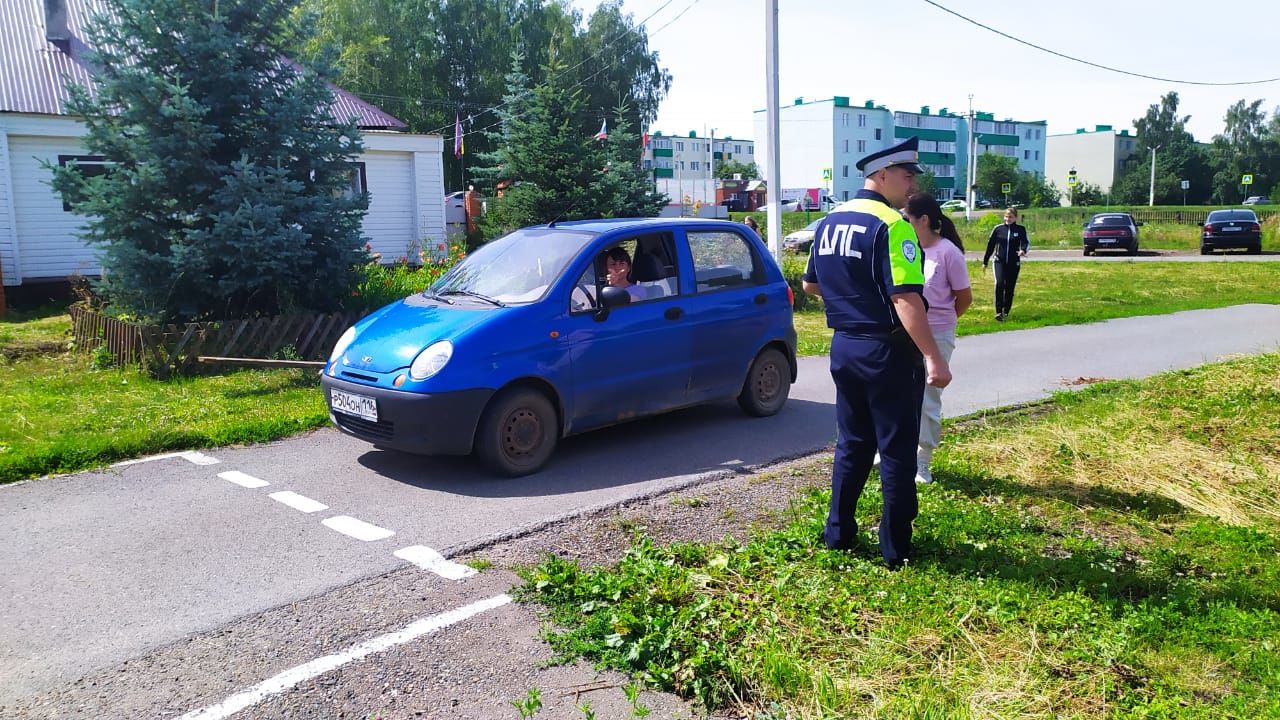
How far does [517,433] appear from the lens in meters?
6.45

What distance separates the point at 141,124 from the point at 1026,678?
36.1 ft

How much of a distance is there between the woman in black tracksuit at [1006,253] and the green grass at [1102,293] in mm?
→ 350

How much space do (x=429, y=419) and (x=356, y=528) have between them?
905 mm

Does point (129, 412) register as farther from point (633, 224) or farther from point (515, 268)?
point (633, 224)

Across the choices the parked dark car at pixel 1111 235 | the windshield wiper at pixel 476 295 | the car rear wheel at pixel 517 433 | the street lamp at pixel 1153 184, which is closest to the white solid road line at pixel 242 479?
the car rear wheel at pixel 517 433

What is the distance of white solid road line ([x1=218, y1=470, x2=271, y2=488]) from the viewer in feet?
20.9

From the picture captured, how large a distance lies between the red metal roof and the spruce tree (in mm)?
6928

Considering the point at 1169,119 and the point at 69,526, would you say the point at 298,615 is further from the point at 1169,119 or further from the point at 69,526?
the point at 1169,119

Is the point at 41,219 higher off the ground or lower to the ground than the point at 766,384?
higher

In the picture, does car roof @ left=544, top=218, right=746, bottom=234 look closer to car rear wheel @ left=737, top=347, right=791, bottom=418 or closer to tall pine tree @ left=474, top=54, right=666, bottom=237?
car rear wheel @ left=737, top=347, right=791, bottom=418

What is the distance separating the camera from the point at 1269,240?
3472cm

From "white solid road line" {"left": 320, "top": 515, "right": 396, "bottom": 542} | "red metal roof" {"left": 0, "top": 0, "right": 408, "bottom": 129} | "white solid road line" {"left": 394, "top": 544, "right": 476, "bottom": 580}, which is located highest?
"red metal roof" {"left": 0, "top": 0, "right": 408, "bottom": 129}

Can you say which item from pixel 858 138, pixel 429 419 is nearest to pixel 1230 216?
pixel 429 419

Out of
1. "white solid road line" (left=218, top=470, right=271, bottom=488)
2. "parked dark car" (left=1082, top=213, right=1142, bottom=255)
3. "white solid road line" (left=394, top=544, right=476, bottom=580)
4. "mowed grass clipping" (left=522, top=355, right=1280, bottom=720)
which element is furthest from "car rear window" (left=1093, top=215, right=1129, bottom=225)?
"white solid road line" (left=394, top=544, right=476, bottom=580)
